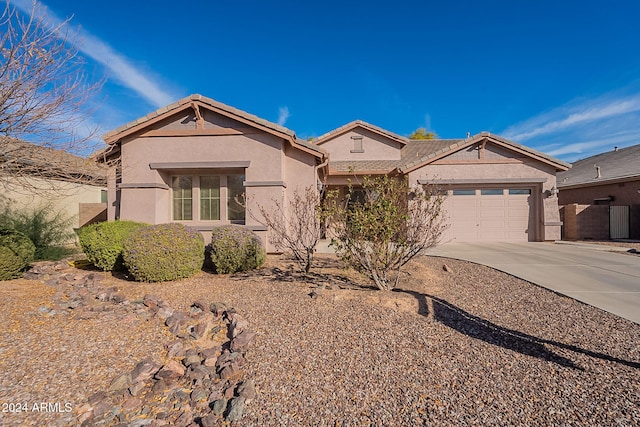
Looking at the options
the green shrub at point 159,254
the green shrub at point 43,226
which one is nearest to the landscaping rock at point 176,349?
the green shrub at point 159,254

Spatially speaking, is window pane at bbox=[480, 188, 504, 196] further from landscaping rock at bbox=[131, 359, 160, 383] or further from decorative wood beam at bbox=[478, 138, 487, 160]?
landscaping rock at bbox=[131, 359, 160, 383]

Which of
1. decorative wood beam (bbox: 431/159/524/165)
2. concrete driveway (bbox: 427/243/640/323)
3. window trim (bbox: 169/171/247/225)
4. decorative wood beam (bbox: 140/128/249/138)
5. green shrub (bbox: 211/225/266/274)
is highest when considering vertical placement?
decorative wood beam (bbox: 140/128/249/138)

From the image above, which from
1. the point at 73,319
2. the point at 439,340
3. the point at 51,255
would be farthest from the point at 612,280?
the point at 51,255

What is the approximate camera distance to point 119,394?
3.04m

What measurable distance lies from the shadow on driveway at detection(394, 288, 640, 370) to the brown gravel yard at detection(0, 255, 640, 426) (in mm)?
21

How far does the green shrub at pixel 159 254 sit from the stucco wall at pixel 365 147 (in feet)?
38.8

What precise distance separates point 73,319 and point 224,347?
2.42m

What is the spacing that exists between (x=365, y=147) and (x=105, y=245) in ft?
44.3

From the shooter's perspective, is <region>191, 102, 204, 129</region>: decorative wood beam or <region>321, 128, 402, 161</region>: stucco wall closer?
→ <region>191, 102, 204, 129</region>: decorative wood beam

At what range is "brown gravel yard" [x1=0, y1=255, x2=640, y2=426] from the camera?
8.85ft

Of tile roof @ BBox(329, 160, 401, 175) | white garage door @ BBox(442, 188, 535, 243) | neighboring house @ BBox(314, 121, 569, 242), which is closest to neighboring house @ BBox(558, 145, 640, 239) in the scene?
neighboring house @ BBox(314, 121, 569, 242)

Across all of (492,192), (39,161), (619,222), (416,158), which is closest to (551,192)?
(492,192)

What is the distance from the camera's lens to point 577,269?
7.77 m

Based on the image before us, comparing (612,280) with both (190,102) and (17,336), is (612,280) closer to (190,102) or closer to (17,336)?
(17,336)
